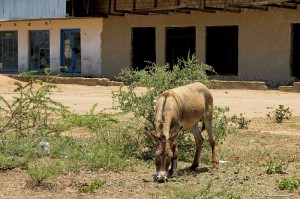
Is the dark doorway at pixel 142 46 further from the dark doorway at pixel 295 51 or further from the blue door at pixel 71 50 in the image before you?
the dark doorway at pixel 295 51

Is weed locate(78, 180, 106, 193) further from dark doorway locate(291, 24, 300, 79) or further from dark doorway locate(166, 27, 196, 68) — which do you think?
dark doorway locate(166, 27, 196, 68)

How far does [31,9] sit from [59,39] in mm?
2068

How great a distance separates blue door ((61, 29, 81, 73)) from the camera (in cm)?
3244

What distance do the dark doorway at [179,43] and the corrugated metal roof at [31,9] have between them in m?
5.64

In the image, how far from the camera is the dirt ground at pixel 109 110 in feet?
22.4

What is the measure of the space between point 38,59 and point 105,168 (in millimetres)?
26948

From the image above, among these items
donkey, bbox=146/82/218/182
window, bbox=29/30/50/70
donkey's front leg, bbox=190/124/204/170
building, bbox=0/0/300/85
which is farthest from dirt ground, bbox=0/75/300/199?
window, bbox=29/30/50/70

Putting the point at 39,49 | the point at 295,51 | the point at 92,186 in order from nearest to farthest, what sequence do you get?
the point at 92,186 < the point at 295,51 < the point at 39,49

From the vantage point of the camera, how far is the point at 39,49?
3422cm

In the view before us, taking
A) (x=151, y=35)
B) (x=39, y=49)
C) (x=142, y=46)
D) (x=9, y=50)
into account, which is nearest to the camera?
(x=151, y=35)

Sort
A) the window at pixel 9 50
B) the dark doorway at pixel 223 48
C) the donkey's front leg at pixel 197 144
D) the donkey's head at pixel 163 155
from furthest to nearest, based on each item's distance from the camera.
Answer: the window at pixel 9 50
the dark doorway at pixel 223 48
the donkey's front leg at pixel 197 144
the donkey's head at pixel 163 155

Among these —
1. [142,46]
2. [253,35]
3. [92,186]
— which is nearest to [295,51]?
[253,35]

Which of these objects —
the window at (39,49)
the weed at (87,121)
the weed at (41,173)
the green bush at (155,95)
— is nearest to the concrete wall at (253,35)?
the window at (39,49)

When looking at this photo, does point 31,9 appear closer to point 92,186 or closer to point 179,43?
point 179,43
